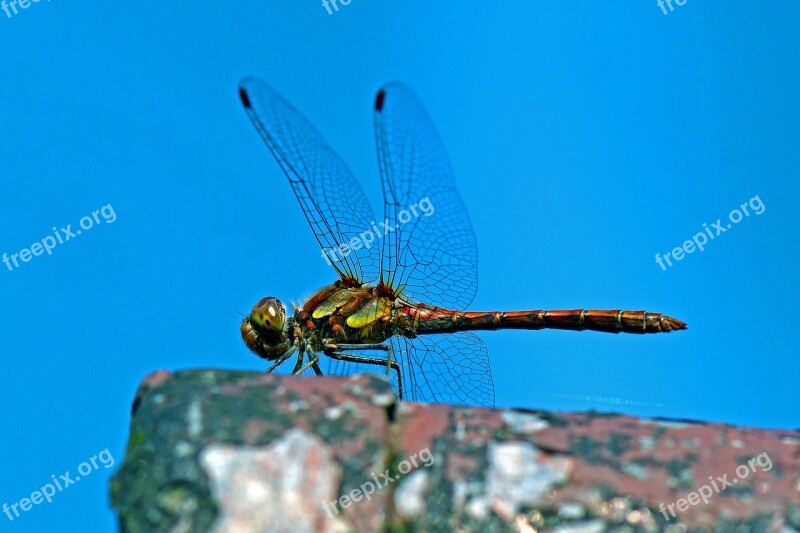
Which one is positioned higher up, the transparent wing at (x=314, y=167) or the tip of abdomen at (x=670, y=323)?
the transparent wing at (x=314, y=167)

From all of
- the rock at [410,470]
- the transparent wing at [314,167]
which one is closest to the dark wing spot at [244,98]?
the transparent wing at [314,167]

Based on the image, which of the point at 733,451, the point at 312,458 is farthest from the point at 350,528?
the point at 733,451

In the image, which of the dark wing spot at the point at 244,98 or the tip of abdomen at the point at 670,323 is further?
the dark wing spot at the point at 244,98

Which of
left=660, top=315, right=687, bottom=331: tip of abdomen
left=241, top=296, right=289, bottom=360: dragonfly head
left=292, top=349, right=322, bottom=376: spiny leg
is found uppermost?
left=241, top=296, right=289, bottom=360: dragonfly head

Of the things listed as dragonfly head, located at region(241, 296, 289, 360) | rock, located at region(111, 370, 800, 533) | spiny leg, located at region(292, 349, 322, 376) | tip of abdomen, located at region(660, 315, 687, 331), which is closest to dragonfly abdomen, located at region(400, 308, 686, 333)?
tip of abdomen, located at region(660, 315, 687, 331)

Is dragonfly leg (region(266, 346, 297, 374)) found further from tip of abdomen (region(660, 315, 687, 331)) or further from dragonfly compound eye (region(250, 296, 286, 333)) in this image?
tip of abdomen (region(660, 315, 687, 331))

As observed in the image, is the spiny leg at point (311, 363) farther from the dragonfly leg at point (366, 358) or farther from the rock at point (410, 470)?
the rock at point (410, 470)
